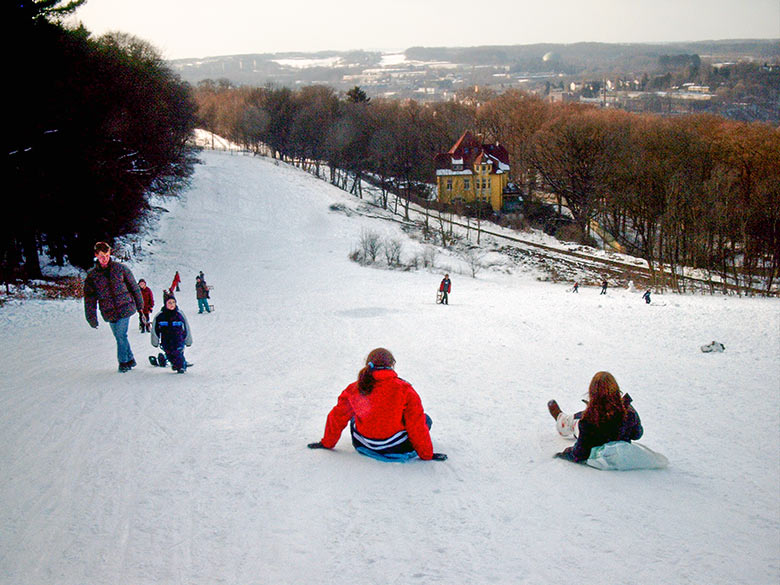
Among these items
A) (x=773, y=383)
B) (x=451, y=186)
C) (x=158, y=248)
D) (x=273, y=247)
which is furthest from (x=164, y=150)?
(x=451, y=186)

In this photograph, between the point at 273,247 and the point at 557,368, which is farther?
the point at 273,247

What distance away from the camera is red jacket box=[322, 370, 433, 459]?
20.1 feet

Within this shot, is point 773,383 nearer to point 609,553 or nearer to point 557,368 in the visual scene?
point 557,368

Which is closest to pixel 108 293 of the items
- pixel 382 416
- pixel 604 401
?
pixel 382 416

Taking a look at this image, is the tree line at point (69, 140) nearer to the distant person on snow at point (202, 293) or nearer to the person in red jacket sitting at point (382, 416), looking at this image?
the distant person on snow at point (202, 293)

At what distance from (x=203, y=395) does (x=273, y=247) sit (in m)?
34.9

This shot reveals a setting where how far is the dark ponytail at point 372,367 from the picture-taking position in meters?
6.11

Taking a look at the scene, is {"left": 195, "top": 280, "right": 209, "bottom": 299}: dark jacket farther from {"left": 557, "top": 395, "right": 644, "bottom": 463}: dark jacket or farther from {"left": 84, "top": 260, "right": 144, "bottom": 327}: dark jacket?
{"left": 557, "top": 395, "right": 644, "bottom": 463}: dark jacket

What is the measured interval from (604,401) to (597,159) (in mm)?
55692

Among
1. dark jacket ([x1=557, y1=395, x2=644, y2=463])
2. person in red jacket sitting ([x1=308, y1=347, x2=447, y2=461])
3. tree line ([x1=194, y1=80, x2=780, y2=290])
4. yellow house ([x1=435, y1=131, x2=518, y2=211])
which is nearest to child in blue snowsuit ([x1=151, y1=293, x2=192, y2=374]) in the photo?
person in red jacket sitting ([x1=308, y1=347, x2=447, y2=461])

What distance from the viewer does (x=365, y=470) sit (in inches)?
243

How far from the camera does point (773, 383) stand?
1253 centimetres

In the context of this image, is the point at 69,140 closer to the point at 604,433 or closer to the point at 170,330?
the point at 170,330

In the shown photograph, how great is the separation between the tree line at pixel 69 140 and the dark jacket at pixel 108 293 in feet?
43.3
